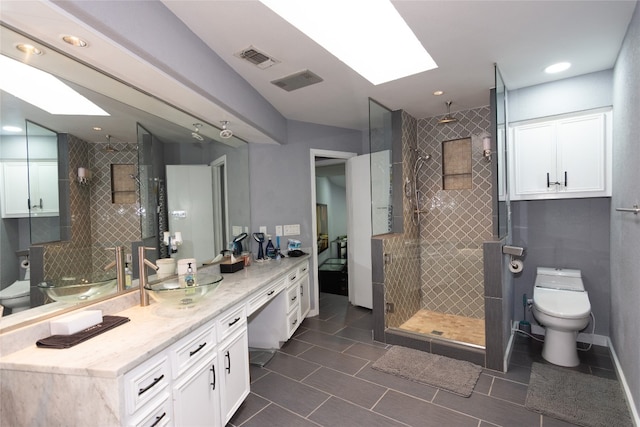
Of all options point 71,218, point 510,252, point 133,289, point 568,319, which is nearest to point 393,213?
point 510,252

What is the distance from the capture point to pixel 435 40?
7.04 feet

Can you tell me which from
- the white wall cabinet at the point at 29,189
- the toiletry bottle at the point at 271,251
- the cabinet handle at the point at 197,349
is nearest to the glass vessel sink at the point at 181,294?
the cabinet handle at the point at 197,349

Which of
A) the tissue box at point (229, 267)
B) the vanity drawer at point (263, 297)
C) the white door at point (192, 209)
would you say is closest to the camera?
the vanity drawer at point (263, 297)

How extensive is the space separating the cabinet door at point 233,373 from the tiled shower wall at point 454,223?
2.55 m

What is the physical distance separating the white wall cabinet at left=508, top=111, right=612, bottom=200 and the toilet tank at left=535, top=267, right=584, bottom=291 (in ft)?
2.48

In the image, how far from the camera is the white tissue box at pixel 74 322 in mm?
1454

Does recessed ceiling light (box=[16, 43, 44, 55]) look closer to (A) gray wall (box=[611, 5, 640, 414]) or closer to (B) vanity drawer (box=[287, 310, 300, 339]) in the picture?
Answer: (B) vanity drawer (box=[287, 310, 300, 339])

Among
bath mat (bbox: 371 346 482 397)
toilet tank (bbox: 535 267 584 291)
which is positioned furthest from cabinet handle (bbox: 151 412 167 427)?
toilet tank (bbox: 535 267 584 291)

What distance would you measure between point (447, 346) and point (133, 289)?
8.77 feet

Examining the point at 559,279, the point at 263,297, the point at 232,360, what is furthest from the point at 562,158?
the point at 232,360

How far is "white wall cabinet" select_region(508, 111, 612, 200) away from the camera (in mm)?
2746

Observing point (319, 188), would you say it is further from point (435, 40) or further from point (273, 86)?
point (435, 40)

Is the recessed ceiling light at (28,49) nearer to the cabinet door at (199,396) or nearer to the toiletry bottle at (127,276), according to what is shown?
the toiletry bottle at (127,276)

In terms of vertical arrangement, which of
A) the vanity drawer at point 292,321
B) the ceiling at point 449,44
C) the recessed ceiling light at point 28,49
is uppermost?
the ceiling at point 449,44
